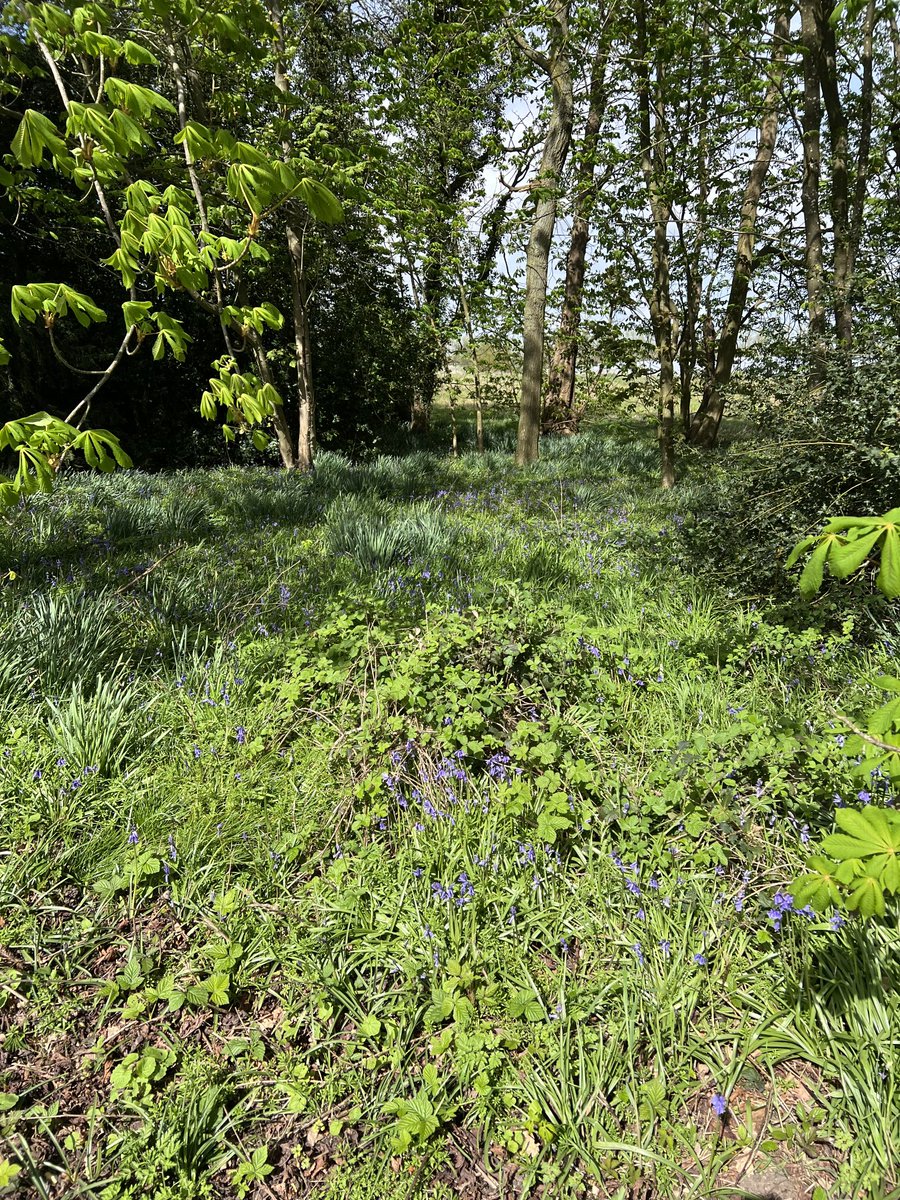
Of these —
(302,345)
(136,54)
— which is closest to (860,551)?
(136,54)

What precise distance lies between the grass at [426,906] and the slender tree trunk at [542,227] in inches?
245

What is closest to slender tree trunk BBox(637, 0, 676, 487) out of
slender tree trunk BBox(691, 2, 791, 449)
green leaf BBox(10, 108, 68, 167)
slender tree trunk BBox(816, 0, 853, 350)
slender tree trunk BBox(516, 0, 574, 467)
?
slender tree trunk BBox(516, 0, 574, 467)

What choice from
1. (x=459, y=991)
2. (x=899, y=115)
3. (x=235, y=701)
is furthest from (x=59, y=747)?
(x=899, y=115)

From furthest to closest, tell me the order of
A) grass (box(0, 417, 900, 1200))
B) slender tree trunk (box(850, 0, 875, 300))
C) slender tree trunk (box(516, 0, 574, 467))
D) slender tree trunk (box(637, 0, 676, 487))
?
1. slender tree trunk (box(516, 0, 574, 467))
2. slender tree trunk (box(637, 0, 676, 487))
3. slender tree trunk (box(850, 0, 875, 300))
4. grass (box(0, 417, 900, 1200))

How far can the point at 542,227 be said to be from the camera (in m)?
8.27

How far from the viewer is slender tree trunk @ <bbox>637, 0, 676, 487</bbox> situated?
598cm

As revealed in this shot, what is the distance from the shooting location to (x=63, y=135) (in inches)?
67.1

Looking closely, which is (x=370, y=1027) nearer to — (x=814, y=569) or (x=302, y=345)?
(x=814, y=569)

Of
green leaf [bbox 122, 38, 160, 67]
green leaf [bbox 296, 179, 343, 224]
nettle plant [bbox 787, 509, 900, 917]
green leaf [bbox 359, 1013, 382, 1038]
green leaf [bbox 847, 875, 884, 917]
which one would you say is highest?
green leaf [bbox 122, 38, 160, 67]

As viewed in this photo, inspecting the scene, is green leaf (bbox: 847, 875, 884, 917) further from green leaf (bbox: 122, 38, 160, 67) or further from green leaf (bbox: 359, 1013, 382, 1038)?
green leaf (bbox: 122, 38, 160, 67)

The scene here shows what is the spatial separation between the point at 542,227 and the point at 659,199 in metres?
2.74

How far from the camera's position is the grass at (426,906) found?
1.46m

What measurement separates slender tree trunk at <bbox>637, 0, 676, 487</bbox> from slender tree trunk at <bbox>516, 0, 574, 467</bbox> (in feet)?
3.74

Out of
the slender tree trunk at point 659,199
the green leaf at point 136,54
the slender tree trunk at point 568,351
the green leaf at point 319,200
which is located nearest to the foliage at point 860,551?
the green leaf at point 319,200
